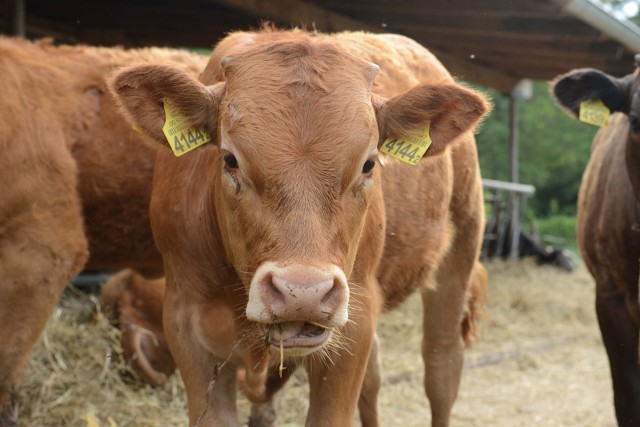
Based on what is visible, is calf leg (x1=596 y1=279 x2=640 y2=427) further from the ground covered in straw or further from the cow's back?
the cow's back

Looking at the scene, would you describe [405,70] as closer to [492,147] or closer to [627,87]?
[627,87]

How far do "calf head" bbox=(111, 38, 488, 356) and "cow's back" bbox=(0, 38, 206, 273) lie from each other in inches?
68.9

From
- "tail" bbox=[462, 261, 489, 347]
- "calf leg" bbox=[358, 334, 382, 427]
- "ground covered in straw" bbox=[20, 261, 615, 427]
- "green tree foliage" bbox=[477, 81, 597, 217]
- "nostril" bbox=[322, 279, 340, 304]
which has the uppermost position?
"nostril" bbox=[322, 279, 340, 304]

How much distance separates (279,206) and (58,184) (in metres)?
2.25

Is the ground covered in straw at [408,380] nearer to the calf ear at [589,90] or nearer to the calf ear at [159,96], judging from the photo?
the calf ear at [589,90]

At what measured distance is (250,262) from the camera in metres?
3.06

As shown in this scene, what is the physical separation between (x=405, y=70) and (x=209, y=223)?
5.32 ft


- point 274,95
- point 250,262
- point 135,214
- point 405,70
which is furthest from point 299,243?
point 135,214

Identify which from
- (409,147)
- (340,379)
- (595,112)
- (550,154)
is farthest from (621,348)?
(550,154)

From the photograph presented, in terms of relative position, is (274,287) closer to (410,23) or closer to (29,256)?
(29,256)

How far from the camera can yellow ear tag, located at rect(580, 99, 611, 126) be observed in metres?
5.21

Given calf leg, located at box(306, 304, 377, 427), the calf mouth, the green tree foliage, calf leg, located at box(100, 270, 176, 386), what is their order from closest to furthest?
the calf mouth < calf leg, located at box(306, 304, 377, 427) < calf leg, located at box(100, 270, 176, 386) < the green tree foliage

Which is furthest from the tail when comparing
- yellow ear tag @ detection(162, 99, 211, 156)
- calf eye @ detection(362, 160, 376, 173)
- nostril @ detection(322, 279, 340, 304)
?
nostril @ detection(322, 279, 340, 304)

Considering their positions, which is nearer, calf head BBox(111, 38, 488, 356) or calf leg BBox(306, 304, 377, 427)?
calf head BBox(111, 38, 488, 356)
